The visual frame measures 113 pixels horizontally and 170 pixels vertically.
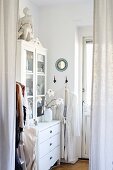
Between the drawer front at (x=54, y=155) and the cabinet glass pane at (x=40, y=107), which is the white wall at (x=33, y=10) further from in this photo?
the drawer front at (x=54, y=155)

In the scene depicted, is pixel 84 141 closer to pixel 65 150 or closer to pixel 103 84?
pixel 65 150

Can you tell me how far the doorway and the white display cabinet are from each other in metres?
0.73

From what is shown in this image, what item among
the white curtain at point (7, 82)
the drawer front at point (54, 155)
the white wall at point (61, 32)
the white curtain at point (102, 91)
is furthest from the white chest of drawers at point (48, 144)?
the white curtain at point (102, 91)

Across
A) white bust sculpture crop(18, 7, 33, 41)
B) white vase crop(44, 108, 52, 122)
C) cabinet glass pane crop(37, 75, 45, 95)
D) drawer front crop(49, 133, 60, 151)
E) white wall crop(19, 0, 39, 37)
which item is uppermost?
white wall crop(19, 0, 39, 37)

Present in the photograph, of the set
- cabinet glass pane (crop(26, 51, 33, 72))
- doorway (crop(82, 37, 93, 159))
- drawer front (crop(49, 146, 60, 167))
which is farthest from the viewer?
doorway (crop(82, 37, 93, 159))

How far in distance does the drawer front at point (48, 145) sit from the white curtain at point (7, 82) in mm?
1145

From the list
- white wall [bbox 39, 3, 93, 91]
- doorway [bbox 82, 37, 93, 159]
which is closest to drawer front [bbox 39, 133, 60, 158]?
doorway [bbox 82, 37, 93, 159]

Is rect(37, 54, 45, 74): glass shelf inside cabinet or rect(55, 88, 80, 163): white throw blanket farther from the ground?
rect(37, 54, 45, 74): glass shelf inside cabinet

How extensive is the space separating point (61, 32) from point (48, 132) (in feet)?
5.47

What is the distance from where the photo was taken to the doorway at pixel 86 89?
4.29 m

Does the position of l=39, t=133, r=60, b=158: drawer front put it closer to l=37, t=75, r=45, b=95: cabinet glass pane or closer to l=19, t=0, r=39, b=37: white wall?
l=37, t=75, r=45, b=95: cabinet glass pane

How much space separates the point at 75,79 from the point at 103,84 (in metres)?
2.38

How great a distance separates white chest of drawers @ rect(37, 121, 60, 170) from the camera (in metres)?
3.23

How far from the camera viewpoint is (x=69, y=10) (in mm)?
4152
